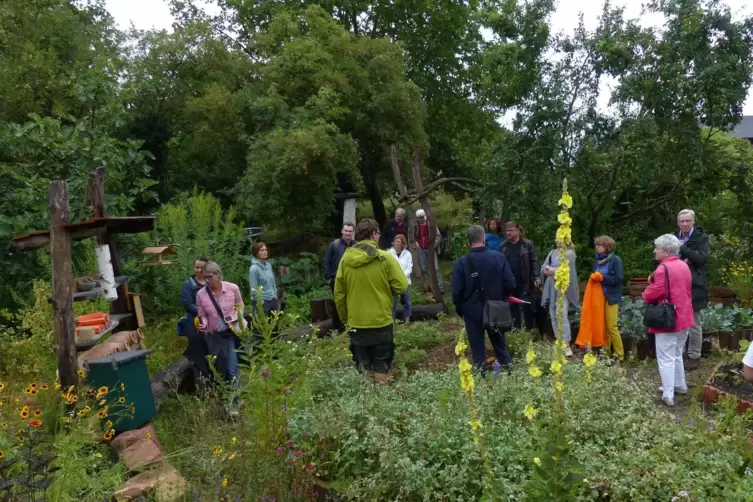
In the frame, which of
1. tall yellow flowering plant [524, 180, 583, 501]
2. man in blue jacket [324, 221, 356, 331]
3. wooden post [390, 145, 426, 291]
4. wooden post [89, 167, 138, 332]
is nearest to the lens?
tall yellow flowering plant [524, 180, 583, 501]

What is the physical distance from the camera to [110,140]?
27.4ft

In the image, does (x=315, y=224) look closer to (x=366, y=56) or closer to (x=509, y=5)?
(x=366, y=56)

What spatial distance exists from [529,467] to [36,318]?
18.9 ft

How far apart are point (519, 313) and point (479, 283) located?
240 cm

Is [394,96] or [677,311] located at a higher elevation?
[394,96]

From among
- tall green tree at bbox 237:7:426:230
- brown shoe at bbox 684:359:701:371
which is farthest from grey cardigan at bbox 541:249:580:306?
tall green tree at bbox 237:7:426:230

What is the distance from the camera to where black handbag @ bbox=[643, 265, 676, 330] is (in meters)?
5.09

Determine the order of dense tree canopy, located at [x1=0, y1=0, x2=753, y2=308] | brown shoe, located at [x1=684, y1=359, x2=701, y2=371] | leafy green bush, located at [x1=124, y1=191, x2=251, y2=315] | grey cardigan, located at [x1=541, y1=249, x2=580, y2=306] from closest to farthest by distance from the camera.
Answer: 1. brown shoe, located at [x1=684, y1=359, x2=701, y2=371]
2. grey cardigan, located at [x1=541, y1=249, x2=580, y2=306]
3. dense tree canopy, located at [x1=0, y1=0, x2=753, y2=308]
4. leafy green bush, located at [x1=124, y1=191, x2=251, y2=315]

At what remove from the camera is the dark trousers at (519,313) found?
7660 millimetres

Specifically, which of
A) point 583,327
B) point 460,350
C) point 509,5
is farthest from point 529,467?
point 509,5

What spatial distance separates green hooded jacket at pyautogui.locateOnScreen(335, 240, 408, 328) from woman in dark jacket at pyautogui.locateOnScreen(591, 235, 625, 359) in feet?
8.71

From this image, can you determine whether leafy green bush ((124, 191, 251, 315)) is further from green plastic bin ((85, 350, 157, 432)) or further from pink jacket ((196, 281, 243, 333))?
green plastic bin ((85, 350, 157, 432))

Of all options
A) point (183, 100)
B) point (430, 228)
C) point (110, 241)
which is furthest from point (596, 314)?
point (183, 100)

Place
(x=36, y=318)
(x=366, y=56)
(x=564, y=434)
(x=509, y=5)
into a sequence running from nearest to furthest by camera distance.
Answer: (x=564, y=434), (x=36, y=318), (x=509, y=5), (x=366, y=56)
